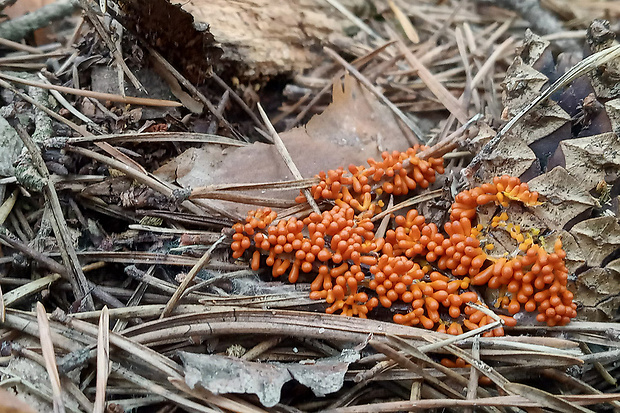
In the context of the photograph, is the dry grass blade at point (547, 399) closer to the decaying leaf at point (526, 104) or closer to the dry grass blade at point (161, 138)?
the decaying leaf at point (526, 104)

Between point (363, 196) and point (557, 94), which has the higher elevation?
point (557, 94)

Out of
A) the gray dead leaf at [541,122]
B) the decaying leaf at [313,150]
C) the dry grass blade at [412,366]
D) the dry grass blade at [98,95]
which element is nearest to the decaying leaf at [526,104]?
the gray dead leaf at [541,122]

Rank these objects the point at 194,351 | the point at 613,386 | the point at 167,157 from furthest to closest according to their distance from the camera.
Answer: the point at 167,157 → the point at 613,386 → the point at 194,351

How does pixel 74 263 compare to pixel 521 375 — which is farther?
pixel 74 263

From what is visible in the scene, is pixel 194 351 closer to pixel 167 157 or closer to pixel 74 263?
pixel 74 263

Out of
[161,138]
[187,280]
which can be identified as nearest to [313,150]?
[161,138]

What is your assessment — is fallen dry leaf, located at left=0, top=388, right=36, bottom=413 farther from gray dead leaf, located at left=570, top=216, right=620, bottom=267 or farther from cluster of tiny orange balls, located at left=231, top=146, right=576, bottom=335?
gray dead leaf, located at left=570, top=216, right=620, bottom=267

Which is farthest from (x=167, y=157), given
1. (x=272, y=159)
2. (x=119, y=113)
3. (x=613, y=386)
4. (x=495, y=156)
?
(x=613, y=386)
